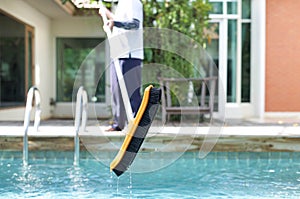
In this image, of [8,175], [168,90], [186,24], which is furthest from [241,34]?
[8,175]

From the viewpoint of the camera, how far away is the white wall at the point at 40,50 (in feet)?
24.1

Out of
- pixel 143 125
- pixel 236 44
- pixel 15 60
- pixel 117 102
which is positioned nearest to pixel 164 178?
pixel 117 102

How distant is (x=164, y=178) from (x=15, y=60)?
200 inches

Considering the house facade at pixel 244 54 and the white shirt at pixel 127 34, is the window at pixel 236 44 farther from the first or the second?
the white shirt at pixel 127 34

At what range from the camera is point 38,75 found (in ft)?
28.5

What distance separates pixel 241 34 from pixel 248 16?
0.38 m

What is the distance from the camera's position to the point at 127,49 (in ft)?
12.3

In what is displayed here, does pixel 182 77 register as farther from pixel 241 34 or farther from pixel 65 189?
pixel 65 189

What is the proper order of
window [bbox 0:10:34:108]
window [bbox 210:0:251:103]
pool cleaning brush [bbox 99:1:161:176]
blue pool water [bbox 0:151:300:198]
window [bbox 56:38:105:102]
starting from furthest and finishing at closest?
window [bbox 56:38:105:102] → window [bbox 210:0:251:103] → window [bbox 0:10:34:108] → blue pool water [bbox 0:151:300:198] → pool cleaning brush [bbox 99:1:161:176]

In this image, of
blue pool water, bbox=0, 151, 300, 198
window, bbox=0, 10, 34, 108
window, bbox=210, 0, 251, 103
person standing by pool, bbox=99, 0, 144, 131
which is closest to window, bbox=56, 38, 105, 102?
window, bbox=0, 10, 34, 108

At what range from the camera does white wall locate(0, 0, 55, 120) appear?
7.33m

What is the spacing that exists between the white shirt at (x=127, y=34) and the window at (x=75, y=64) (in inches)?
225

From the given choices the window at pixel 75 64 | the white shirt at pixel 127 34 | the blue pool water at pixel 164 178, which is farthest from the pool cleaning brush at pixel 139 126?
the window at pixel 75 64

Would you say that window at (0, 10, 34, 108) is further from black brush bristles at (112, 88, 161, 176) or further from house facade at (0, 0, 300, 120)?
black brush bristles at (112, 88, 161, 176)
